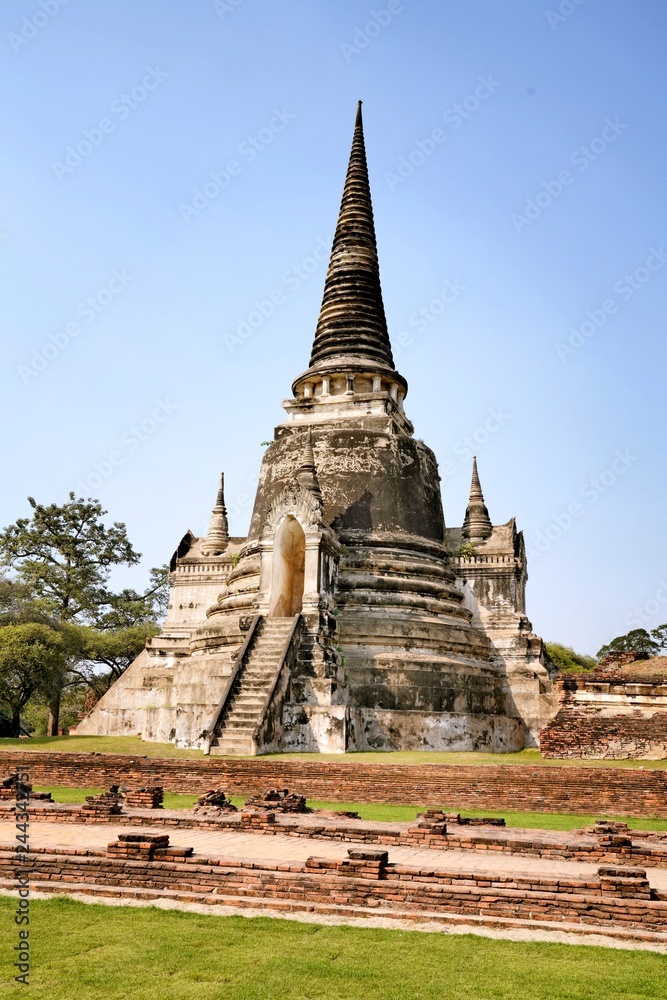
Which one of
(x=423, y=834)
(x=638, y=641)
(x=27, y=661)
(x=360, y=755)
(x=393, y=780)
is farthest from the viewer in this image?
(x=638, y=641)

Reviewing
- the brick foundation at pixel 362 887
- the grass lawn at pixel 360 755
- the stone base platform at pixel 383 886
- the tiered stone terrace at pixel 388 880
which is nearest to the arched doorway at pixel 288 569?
the grass lawn at pixel 360 755

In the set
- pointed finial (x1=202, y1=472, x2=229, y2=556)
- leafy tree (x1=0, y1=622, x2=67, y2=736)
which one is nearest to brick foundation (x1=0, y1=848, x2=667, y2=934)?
leafy tree (x1=0, y1=622, x2=67, y2=736)

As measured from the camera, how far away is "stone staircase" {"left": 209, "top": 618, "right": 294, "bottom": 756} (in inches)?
688

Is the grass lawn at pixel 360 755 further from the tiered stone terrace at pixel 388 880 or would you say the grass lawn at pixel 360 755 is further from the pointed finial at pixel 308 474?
the pointed finial at pixel 308 474

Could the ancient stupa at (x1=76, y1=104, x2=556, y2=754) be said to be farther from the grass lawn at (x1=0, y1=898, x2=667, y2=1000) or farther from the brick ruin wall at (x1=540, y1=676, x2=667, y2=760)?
the grass lawn at (x1=0, y1=898, x2=667, y2=1000)

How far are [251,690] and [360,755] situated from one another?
2877mm

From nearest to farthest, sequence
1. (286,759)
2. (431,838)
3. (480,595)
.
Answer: (431,838), (286,759), (480,595)

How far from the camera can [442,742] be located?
20297 mm

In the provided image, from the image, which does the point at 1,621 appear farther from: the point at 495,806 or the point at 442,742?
the point at 495,806

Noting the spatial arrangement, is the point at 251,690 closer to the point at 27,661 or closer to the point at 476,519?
the point at 27,661

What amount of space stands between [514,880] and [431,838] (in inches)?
101

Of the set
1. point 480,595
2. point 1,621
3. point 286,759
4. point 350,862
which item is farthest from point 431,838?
point 1,621

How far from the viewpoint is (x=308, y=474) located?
2305 cm

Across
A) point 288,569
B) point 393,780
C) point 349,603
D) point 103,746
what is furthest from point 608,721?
point 103,746
